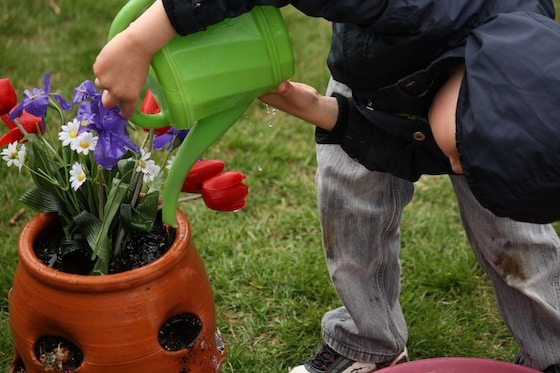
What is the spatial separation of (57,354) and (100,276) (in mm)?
166

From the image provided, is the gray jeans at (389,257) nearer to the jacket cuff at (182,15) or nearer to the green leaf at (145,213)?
the green leaf at (145,213)

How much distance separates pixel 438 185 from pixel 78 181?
1.38 metres

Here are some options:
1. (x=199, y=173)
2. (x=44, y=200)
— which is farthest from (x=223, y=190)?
(x=44, y=200)

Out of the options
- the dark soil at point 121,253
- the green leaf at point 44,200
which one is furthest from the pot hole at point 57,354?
the green leaf at point 44,200

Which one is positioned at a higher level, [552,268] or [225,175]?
[225,175]

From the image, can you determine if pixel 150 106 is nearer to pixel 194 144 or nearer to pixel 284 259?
pixel 194 144

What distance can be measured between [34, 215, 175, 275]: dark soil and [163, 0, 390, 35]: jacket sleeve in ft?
1.56

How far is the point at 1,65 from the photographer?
2.87 m

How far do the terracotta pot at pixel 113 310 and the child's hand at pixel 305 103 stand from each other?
286 mm

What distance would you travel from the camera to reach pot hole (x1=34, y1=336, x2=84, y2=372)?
1.41 metres

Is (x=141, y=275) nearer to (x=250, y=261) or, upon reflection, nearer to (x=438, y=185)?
(x=250, y=261)

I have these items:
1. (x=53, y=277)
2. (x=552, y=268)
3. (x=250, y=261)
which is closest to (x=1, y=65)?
(x=250, y=261)

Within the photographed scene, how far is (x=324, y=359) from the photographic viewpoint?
6.04 feet

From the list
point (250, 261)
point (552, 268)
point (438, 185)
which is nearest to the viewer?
point (552, 268)
